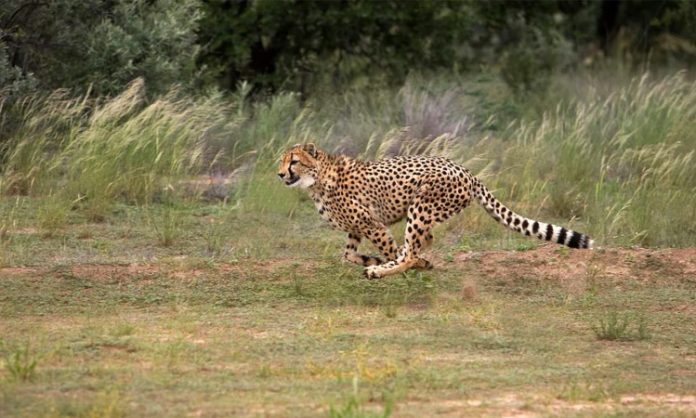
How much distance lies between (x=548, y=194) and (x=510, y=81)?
7.44 metres

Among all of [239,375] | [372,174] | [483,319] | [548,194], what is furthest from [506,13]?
[239,375]

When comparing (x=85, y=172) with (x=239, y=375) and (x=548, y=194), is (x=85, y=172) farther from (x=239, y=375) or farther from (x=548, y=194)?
(x=239, y=375)

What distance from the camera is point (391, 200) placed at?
347 inches

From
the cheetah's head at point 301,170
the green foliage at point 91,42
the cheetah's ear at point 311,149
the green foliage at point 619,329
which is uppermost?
the green foliage at point 91,42

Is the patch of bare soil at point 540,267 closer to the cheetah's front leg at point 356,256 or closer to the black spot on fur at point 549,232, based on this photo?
the cheetah's front leg at point 356,256

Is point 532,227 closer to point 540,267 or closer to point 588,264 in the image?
point 540,267

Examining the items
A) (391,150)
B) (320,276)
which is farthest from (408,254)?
(391,150)

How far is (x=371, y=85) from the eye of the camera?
17.1m

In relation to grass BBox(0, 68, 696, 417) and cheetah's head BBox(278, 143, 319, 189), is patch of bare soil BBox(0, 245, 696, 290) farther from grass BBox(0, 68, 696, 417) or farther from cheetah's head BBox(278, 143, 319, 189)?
cheetah's head BBox(278, 143, 319, 189)

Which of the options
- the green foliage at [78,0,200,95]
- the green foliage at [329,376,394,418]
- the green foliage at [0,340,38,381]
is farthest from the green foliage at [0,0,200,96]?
the green foliage at [329,376,394,418]

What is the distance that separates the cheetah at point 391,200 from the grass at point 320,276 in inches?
8.9

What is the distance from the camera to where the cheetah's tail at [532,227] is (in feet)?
27.9

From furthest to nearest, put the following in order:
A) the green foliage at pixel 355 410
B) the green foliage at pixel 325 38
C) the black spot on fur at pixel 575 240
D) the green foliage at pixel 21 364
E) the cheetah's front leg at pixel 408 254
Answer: the green foliage at pixel 325 38 → the cheetah's front leg at pixel 408 254 → the black spot on fur at pixel 575 240 → the green foliage at pixel 21 364 → the green foliage at pixel 355 410

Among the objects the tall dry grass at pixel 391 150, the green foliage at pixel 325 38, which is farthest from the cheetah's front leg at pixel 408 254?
the green foliage at pixel 325 38
